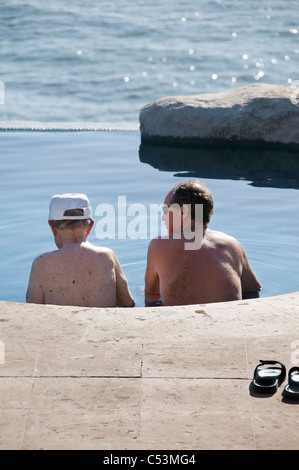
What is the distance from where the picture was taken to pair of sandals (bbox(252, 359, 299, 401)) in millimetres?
3245

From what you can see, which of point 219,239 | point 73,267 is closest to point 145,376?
point 73,267

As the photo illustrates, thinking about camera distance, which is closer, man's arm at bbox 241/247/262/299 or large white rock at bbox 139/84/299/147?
man's arm at bbox 241/247/262/299

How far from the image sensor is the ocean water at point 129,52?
14094 mm

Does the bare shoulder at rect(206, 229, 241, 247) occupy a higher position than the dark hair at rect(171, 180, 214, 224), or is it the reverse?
the dark hair at rect(171, 180, 214, 224)

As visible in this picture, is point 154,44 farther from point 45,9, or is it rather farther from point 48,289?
point 48,289

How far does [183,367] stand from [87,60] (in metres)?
14.4

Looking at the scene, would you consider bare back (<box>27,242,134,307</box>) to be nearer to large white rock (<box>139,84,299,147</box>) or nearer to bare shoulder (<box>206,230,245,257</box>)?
bare shoulder (<box>206,230,245,257</box>)

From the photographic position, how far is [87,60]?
56.5ft

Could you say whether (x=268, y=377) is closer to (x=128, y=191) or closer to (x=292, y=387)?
(x=292, y=387)

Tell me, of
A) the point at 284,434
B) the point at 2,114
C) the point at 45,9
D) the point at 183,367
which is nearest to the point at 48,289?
the point at 183,367

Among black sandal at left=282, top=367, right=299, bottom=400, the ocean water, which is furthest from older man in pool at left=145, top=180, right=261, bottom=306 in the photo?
the ocean water

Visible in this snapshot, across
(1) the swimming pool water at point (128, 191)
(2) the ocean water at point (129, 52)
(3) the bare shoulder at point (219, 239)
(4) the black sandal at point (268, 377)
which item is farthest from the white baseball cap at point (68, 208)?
(2) the ocean water at point (129, 52)

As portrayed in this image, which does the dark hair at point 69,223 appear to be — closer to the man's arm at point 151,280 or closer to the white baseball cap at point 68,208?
the white baseball cap at point 68,208

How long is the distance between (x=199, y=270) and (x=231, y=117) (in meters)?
5.35
